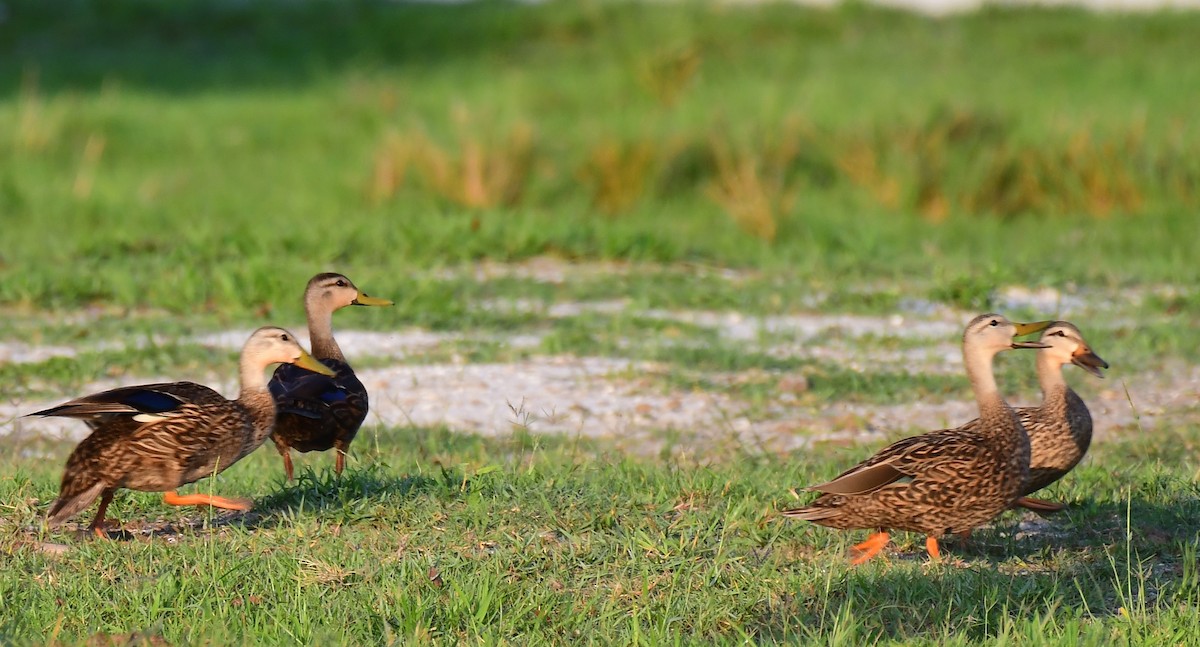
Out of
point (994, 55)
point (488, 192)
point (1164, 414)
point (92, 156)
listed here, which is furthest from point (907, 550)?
point (994, 55)

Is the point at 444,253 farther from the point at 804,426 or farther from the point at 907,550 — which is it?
the point at 907,550

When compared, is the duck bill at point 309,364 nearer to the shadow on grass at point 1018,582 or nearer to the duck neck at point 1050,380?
the shadow on grass at point 1018,582

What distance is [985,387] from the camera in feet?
19.6

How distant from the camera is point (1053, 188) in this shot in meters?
15.5

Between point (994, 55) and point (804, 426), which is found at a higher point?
point (994, 55)

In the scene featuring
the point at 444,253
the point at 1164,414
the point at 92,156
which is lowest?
the point at 1164,414

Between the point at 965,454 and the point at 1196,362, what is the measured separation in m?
4.58

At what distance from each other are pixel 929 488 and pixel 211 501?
2506mm

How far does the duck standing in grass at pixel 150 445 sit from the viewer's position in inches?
219

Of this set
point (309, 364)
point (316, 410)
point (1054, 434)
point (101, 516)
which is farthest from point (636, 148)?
point (101, 516)

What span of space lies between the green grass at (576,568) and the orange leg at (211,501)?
10cm

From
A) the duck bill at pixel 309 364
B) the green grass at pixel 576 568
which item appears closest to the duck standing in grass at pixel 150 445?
the green grass at pixel 576 568

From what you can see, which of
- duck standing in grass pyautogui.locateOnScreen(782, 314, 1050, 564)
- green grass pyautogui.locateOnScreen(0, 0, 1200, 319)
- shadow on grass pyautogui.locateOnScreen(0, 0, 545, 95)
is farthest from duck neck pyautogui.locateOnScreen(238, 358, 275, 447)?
shadow on grass pyautogui.locateOnScreen(0, 0, 545, 95)

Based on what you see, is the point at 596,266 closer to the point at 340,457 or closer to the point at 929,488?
the point at 340,457
